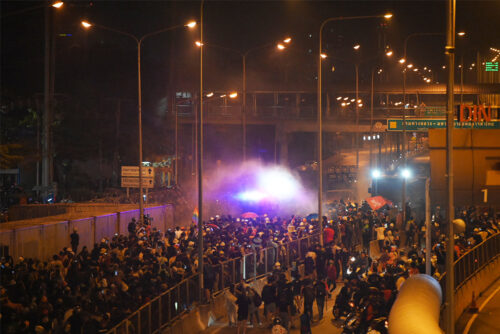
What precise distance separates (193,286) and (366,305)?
4.58 metres

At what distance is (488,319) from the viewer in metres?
15.4

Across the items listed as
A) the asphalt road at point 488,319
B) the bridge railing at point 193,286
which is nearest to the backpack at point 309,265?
the bridge railing at point 193,286

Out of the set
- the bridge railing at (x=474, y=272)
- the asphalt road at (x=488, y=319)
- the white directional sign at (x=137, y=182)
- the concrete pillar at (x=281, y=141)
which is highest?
the concrete pillar at (x=281, y=141)

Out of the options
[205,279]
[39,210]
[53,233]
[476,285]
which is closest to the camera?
[205,279]

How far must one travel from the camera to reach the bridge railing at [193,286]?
1049 cm

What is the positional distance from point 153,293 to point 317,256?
608 centimetres

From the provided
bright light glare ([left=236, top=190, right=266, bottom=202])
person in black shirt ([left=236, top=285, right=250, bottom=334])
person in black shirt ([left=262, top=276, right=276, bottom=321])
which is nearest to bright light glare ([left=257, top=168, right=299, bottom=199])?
bright light glare ([left=236, top=190, right=266, bottom=202])

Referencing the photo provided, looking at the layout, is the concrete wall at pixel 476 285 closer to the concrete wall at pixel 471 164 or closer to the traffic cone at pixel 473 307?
the traffic cone at pixel 473 307

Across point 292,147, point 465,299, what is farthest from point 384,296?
point 292,147

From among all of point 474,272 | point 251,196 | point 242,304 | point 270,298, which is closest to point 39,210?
point 251,196

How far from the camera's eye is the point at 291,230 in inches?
887

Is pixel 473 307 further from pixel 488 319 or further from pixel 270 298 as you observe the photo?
pixel 270 298

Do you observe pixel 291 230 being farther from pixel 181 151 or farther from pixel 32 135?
pixel 181 151

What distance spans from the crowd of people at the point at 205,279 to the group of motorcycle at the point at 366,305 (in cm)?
2
